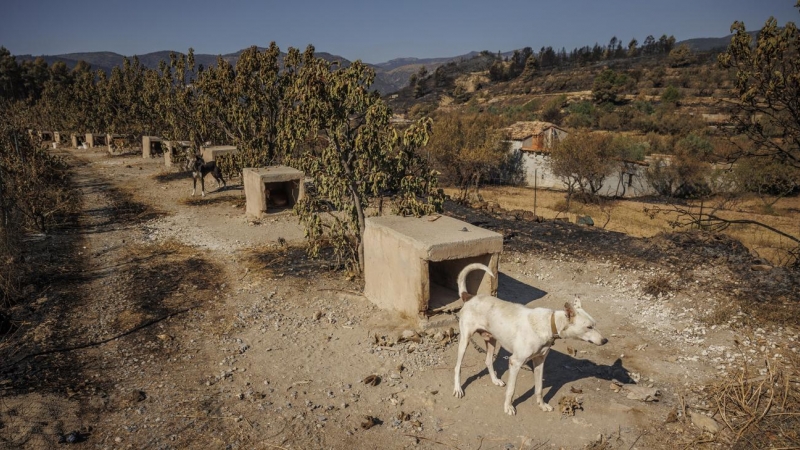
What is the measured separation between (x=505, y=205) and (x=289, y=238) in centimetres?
1639

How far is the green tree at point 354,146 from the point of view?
873 centimetres

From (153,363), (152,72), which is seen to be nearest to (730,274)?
(153,363)

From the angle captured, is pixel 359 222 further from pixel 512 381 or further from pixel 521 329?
pixel 512 381

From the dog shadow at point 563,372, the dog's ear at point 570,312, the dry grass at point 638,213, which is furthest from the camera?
the dry grass at point 638,213

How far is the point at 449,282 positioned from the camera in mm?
9211

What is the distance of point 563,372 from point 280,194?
39.8 feet

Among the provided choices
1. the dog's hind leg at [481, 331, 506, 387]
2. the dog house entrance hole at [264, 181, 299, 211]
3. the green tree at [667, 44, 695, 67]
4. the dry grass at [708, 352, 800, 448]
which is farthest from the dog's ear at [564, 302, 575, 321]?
the green tree at [667, 44, 695, 67]

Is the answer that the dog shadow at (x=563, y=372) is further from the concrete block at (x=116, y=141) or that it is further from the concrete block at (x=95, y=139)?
the concrete block at (x=95, y=139)

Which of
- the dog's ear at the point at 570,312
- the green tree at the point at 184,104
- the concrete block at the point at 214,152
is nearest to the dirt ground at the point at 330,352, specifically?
the dog's ear at the point at 570,312

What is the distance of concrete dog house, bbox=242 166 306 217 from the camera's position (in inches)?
565

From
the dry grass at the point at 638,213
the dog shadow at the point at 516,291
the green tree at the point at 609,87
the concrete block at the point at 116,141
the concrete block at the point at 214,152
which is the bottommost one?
the dry grass at the point at 638,213

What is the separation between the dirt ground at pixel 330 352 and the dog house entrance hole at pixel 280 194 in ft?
13.0

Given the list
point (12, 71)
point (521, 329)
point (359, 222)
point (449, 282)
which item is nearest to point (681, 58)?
point (449, 282)

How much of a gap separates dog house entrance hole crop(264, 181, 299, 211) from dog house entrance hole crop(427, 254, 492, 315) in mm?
7561
